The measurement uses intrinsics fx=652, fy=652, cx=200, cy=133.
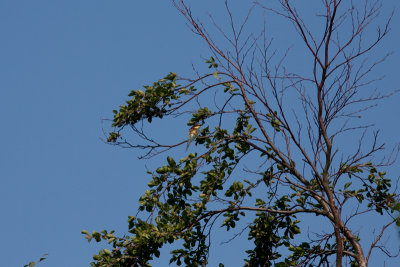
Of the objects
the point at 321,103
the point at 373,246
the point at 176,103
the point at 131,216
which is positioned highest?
A: the point at 176,103

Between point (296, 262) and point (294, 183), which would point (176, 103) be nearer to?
point (294, 183)

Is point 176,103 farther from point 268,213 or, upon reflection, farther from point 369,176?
point 369,176

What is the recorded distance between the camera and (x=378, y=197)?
8977 mm

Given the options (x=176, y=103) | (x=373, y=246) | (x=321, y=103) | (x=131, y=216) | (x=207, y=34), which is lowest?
(x=373, y=246)

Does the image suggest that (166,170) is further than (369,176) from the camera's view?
No

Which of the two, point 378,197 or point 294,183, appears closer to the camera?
point 294,183

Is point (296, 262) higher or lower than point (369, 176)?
lower

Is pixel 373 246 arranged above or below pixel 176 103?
below

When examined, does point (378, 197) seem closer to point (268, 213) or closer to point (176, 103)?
point (268, 213)

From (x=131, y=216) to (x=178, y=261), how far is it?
0.86m

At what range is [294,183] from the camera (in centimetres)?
828

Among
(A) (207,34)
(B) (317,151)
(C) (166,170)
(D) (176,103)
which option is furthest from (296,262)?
(A) (207,34)

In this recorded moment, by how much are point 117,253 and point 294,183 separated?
2.39 m

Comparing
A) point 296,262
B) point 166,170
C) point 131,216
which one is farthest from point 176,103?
point 296,262
